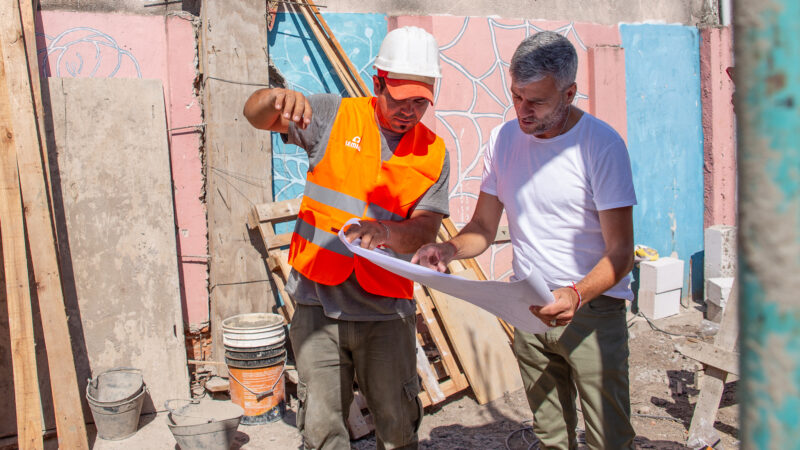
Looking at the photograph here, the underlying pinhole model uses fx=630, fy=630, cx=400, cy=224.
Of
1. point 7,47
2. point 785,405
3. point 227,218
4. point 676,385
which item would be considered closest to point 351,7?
point 227,218

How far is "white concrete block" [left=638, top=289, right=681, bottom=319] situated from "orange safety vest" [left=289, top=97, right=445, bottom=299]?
5.01 m

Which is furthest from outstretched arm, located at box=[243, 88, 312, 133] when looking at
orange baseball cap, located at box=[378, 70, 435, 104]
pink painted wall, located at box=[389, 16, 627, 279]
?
pink painted wall, located at box=[389, 16, 627, 279]

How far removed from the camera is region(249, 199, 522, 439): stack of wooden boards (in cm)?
489

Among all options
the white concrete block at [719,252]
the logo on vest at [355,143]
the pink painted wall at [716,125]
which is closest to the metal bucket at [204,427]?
the logo on vest at [355,143]

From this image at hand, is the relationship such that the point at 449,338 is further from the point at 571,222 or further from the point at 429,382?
the point at 571,222

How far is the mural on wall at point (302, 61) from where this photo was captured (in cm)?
534

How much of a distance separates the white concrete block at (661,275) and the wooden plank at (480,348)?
245cm

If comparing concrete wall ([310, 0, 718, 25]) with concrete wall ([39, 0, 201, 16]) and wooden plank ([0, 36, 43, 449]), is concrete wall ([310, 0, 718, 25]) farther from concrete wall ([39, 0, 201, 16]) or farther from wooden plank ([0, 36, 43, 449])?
wooden plank ([0, 36, 43, 449])

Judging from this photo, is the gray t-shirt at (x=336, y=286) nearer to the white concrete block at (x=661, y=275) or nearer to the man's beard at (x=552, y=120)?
the man's beard at (x=552, y=120)

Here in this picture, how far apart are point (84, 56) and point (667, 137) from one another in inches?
247

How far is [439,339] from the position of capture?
505 centimetres

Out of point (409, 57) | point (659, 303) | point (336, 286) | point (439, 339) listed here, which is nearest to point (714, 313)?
point (659, 303)

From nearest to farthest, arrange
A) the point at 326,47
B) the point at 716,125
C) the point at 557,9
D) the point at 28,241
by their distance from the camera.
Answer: the point at 28,241 → the point at 326,47 → the point at 557,9 → the point at 716,125

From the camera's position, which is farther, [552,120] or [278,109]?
[552,120]
